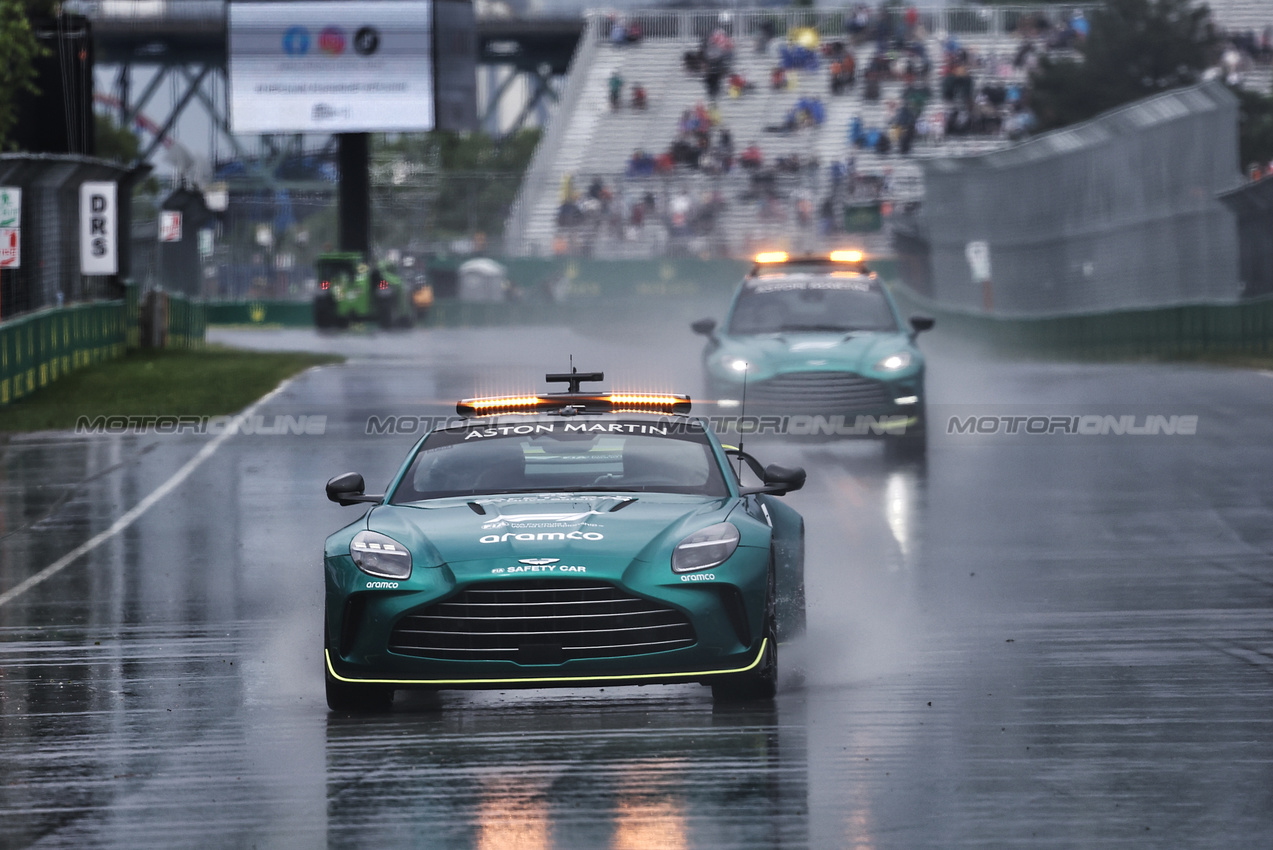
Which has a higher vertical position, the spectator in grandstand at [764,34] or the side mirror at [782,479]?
the spectator in grandstand at [764,34]

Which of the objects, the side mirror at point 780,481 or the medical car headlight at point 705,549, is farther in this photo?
the side mirror at point 780,481

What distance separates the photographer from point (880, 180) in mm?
52969

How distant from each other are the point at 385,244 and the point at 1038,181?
22.3m

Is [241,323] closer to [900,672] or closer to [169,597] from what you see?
[169,597]

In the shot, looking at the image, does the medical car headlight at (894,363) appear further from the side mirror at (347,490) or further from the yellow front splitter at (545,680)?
the yellow front splitter at (545,680)

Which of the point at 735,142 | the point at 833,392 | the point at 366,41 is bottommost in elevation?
the point at 833,392

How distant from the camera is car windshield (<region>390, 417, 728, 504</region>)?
9.05 m

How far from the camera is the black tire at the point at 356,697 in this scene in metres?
8.11

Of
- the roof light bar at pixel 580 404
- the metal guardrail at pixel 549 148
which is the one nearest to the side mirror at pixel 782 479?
the roof light bar at pixel 580 404

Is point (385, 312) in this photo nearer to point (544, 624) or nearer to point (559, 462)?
point (559, 462)

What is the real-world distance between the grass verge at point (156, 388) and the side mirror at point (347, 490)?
46.6 ft

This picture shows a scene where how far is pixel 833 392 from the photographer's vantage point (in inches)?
731

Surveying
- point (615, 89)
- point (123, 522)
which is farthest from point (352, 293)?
point (123, 522)

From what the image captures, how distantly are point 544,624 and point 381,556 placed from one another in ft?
2.42
